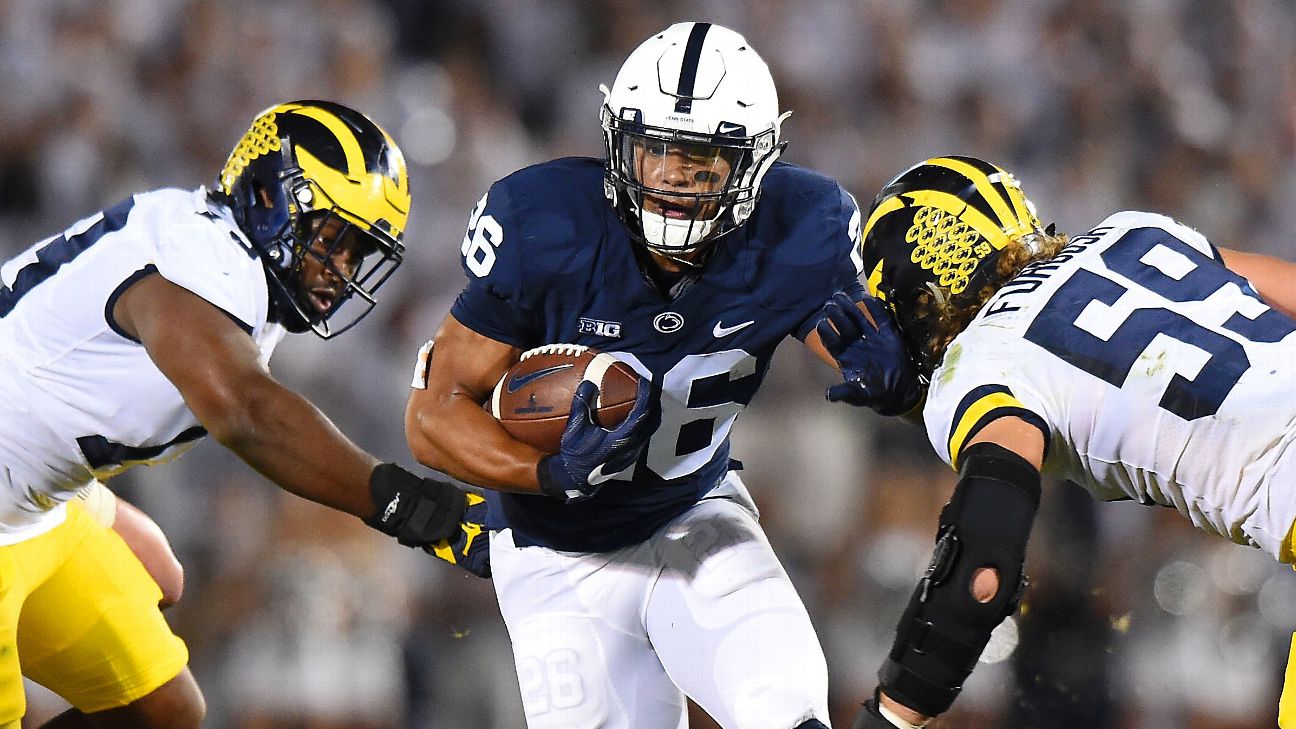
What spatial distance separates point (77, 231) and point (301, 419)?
695 mm

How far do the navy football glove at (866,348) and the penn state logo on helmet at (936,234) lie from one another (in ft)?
0.15

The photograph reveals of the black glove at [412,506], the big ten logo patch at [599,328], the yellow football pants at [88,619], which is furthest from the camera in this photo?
→ the yellow football pants at [88,619]

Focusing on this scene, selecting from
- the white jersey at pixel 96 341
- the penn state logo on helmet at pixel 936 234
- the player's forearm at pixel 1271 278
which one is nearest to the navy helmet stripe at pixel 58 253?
the white jersey at pixel 96 341

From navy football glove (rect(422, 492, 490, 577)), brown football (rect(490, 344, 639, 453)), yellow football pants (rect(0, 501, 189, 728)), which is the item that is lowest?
yellow football pants (rect(0, 501, 189, 728))

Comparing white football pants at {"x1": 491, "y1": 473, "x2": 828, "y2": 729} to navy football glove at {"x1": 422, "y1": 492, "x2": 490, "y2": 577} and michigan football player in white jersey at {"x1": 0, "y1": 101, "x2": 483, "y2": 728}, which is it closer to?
navy football glove at {"x1": 422, "y1": 492, "x2": 490, "y2": 577}

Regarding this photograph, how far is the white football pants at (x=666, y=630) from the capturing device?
2.54 metres

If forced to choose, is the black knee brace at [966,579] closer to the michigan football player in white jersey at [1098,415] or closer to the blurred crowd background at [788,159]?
the michigan football player in white jersey at [1098,415]

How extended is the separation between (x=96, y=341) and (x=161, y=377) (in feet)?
0.51

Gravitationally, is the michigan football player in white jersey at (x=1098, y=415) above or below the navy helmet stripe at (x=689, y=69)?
below

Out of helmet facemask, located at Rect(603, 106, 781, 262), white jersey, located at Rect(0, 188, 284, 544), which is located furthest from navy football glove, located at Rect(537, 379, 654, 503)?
white jersey, located at Rect(0, 188, 284, 544)

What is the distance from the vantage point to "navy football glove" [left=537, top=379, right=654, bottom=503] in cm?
245

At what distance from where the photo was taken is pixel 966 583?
6.18ft

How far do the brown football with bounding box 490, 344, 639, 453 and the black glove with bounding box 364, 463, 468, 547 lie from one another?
1.24 feet

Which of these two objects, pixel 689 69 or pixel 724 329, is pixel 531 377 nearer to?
pixel 724 329
